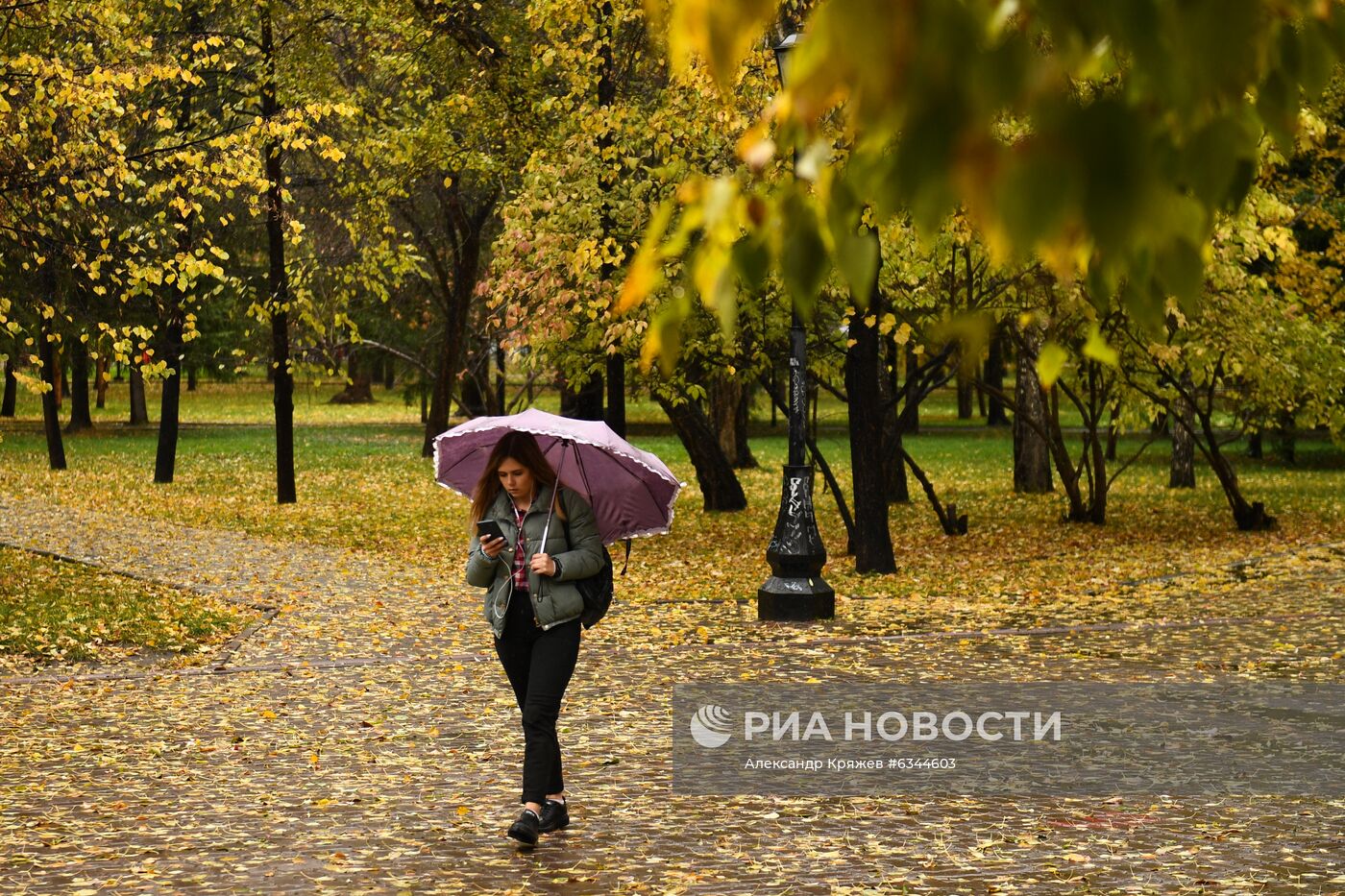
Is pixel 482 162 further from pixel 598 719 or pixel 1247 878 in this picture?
pixel 1247 878

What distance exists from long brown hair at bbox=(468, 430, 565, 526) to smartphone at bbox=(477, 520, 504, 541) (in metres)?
0.08

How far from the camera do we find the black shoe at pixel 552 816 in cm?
750

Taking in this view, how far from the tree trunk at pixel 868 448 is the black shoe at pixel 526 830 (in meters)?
10.8

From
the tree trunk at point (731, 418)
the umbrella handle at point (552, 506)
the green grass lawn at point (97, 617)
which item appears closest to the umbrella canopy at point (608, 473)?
the umbrella handle at point (552, 506)

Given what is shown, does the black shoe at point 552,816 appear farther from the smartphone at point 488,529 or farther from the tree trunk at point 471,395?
the tree trunk at point 471,395

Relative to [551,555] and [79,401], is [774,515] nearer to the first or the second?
[551,555]

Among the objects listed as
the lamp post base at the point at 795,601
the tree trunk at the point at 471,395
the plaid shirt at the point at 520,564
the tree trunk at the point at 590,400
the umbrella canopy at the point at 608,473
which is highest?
the tree trunk at the point at 471,395

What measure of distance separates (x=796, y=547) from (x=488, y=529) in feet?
24.2

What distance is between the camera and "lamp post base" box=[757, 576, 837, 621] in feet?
47.6

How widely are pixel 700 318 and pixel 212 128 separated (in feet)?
29.7

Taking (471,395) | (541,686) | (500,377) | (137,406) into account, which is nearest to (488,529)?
(541,686)

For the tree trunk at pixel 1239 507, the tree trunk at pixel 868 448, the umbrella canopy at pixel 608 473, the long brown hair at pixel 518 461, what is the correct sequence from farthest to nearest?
the tree trunk at pixel 1239 507
the tree trunk at pixel 868 448
the umbrella canopy at pixel 608 473
the long brown hair at pixel 518 461

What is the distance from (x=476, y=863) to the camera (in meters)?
7.12

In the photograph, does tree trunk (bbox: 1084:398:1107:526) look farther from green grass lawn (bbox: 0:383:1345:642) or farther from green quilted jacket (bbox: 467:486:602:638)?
green quilted jacket (bbox: 467:486:602:638)
